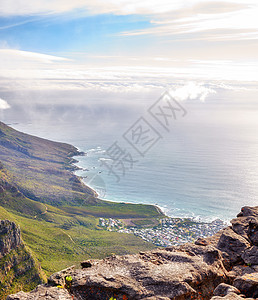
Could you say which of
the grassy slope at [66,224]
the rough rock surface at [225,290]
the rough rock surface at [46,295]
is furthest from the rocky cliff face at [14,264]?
the rough rock surface at [225,290]

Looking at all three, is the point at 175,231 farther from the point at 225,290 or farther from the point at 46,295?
the point at 46,295

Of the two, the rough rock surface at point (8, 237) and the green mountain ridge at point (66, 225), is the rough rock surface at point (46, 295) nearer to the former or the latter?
the green mountain ridge at point (66, 225)

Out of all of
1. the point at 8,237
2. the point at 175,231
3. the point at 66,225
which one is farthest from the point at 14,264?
the point at 175,231

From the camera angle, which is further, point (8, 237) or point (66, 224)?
point (66, 224)

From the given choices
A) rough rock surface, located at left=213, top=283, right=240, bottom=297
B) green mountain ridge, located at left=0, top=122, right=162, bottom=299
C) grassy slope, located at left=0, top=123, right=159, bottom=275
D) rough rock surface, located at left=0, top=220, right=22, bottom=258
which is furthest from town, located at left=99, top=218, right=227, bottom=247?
rough rock surface, located at left=213, top=283, right=240, bottom=297

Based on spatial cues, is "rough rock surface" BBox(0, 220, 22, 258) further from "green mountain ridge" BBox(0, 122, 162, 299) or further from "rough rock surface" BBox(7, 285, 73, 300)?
"rough rock surface" BBox(7, 285, 73, 300)

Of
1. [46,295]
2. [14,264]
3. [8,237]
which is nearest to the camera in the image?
[46,295]
